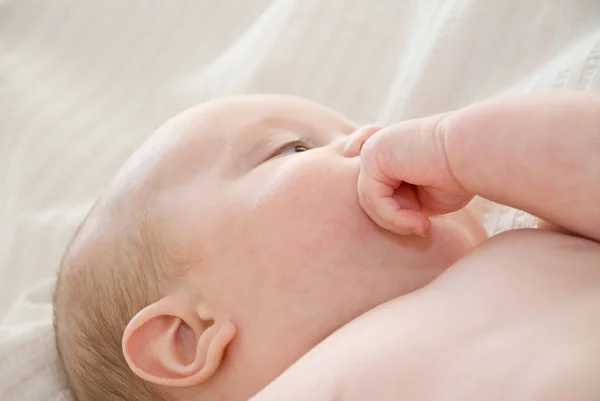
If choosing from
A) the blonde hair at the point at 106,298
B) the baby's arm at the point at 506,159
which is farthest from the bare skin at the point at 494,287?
the blonde hair at the point at 106,298

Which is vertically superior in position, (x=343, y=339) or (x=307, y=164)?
(x=307, y=164)

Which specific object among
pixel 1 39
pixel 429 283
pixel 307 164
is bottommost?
pixel 429 283

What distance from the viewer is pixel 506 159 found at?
0.66 m

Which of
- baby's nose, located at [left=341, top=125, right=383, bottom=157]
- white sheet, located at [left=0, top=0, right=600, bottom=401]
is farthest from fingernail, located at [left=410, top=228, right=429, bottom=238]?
white sheet, located at [left=0, top=0, right=600, bottom=401]

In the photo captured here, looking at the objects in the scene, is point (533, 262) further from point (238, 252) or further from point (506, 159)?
point (238, 252)

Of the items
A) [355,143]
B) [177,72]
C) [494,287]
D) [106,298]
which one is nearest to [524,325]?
[494,287]

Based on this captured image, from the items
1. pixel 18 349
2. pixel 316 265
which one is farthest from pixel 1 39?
pixel 316 265

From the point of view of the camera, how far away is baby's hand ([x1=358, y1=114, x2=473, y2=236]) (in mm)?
706

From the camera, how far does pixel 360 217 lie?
2.50ft

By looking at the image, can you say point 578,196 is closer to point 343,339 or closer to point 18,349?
point 343,339

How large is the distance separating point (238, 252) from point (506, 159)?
28 centimetres

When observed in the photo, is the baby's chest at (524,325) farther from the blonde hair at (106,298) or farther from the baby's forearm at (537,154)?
the blonde hair at (106,298)

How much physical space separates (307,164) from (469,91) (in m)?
0.45

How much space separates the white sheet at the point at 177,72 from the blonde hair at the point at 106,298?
108 millimetres
